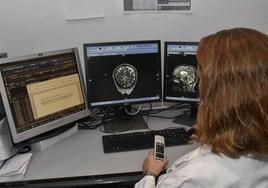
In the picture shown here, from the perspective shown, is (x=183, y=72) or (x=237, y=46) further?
(x=183, y=72)

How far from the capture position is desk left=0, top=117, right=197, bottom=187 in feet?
4.79

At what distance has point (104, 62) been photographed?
1845mm

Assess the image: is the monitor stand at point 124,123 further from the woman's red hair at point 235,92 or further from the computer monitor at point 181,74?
the woman's red hair at point 235,92

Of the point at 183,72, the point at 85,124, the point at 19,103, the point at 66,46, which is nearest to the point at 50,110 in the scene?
the point at 19,103

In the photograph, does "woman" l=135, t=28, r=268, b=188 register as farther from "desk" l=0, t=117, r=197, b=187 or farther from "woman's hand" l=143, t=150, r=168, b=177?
"desk" l=0, t=117, r=197, b=187

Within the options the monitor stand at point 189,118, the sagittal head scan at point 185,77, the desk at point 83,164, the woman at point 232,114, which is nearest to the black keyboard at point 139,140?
the desk at point 83,164

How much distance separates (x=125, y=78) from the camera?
1.88 meters

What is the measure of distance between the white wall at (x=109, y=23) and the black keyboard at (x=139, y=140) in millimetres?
604

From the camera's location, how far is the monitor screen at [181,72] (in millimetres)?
1865

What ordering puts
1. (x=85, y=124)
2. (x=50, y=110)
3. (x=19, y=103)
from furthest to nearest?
(x=85, y=124)
(x=50, y=110)
(x=19, y=103)

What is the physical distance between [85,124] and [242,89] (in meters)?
1.20

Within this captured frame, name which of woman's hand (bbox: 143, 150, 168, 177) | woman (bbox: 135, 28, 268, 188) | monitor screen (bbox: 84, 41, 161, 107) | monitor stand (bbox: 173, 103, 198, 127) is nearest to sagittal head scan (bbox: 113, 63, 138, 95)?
monitor screen (bbox: 84, 41, 161, 107)

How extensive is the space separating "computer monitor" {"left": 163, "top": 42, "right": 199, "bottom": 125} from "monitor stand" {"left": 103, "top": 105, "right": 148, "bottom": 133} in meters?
0.21

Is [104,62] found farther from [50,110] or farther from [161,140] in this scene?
[161,140]
